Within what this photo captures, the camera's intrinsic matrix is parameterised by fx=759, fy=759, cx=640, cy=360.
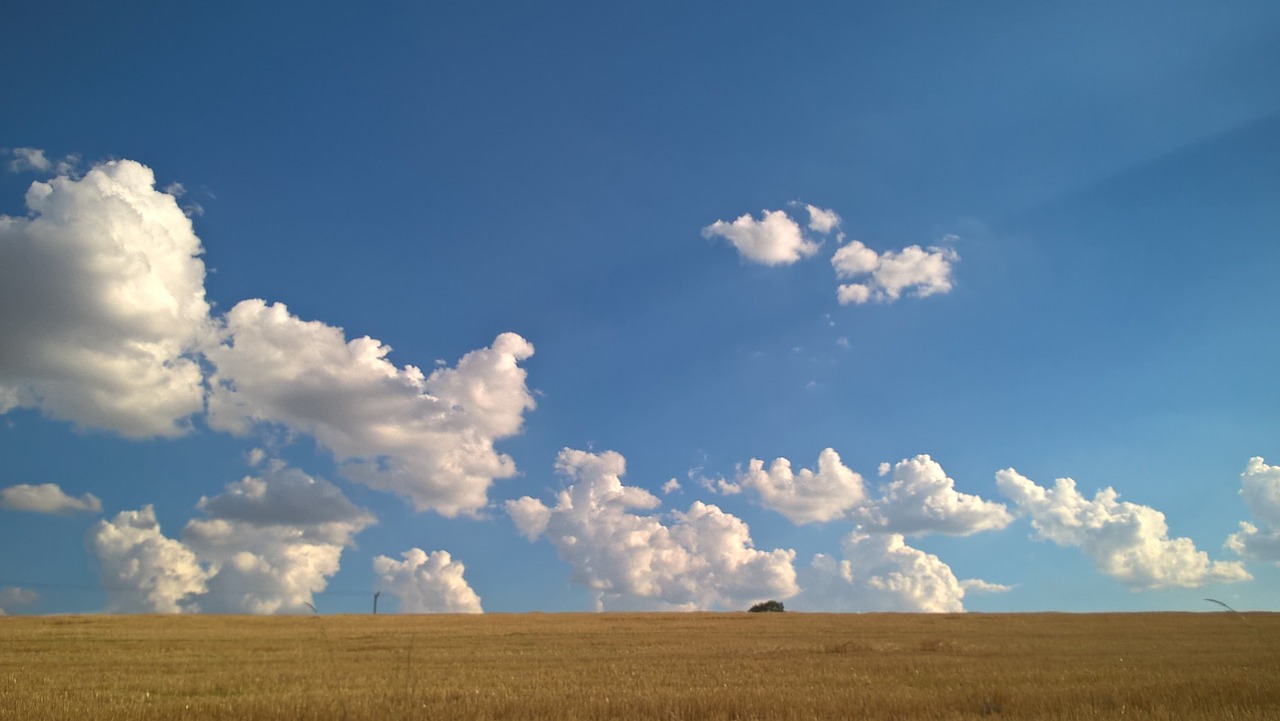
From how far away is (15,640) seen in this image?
37062mm

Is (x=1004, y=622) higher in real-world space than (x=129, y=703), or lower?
lower

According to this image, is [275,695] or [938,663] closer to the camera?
[275,695]

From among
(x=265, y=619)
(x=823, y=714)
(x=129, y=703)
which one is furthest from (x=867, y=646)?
(x=265, y=619)

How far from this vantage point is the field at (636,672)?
14.2 m

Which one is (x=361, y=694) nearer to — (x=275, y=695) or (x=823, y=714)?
(x=275, y=695)

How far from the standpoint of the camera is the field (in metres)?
14.2

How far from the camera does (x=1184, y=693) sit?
50.3 feet

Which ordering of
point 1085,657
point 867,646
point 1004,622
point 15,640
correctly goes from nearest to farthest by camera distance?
1. point 1085,657
2. point 867,646
3. point 15,640
4. point 1004,622

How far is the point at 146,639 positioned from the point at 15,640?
555cm

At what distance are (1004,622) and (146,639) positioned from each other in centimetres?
5426

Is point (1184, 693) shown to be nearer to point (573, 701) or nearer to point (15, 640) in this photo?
point (573, 701)

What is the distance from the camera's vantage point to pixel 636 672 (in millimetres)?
21688

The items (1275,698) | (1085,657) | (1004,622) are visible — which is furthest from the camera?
(1004,622)

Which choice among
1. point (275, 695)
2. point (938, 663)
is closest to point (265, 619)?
point (275, 695)
